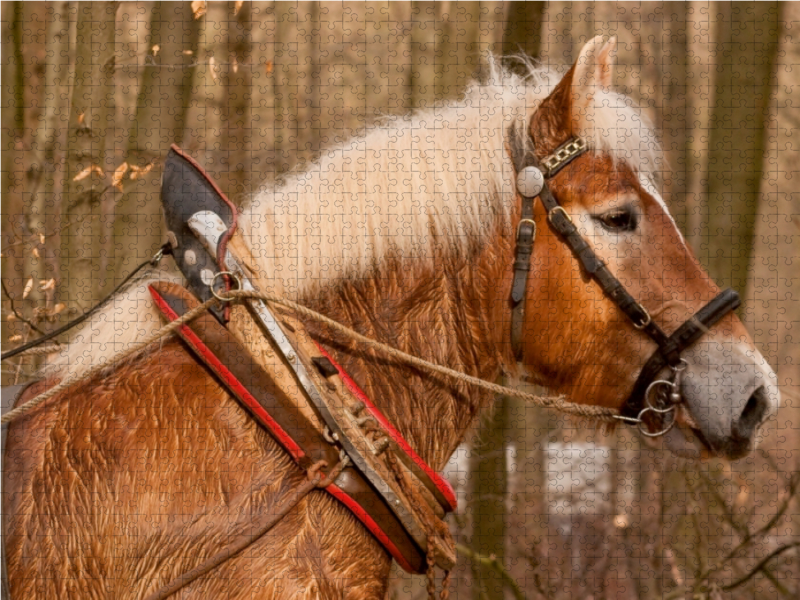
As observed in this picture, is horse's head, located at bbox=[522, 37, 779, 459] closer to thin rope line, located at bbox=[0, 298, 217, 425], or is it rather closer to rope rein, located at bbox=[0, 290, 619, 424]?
rope rein, located at bbox=[0, 290, 619, 424]

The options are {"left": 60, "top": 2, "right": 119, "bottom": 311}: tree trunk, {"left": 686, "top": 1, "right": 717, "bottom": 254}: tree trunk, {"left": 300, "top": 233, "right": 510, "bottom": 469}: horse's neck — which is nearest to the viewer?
{"left": 300, "top": 233, "right": 510, "bottom": 469}: horse's neck

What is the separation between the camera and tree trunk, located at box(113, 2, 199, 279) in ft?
15.8

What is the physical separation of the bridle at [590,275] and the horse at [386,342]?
2 cm

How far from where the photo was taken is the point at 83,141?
441 centimetres

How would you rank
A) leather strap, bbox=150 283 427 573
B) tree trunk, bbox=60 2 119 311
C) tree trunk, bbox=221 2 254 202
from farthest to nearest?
tree trunk, bbox=221 2 254 202, tree trunk, bbox=60 2 119 311, leather strap, bbox=150 283 427 573

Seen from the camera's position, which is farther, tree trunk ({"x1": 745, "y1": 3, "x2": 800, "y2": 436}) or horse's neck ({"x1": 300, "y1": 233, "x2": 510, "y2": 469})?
tree trunk ({"x1": 745, "y1": 3, "x2": 800, "y2": 436})

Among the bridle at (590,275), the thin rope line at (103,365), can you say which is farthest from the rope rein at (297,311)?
the bridle at (590,275)

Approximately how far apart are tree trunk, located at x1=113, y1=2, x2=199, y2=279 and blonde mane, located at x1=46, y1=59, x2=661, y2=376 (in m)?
2.53

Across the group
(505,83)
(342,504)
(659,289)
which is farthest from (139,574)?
(505,83)

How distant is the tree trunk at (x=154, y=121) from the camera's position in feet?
15.8

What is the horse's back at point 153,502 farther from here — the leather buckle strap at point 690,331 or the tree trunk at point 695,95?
the tree trunk at point 695,95

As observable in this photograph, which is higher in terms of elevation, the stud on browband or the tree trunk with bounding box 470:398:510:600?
the stud on browband

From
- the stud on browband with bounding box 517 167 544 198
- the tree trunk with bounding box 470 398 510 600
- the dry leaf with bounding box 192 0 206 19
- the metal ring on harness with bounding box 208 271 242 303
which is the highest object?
the dry leaf with bounding box 192 0 206 19

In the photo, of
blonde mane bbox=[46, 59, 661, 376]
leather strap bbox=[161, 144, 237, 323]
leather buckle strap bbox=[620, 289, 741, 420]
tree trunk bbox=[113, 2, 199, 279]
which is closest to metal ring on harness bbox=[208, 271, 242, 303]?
leather strap bbox=[161, 144, 237, 323]
